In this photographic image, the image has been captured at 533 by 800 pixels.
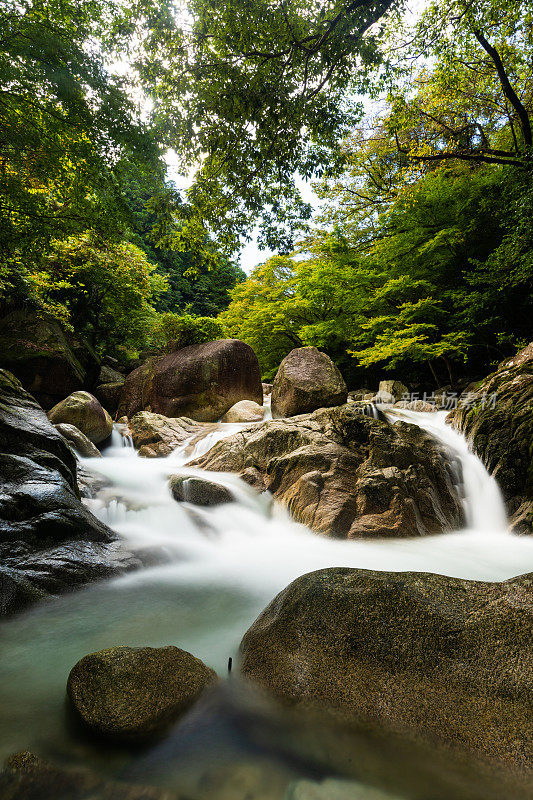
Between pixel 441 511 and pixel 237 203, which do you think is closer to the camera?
pixel 441 511

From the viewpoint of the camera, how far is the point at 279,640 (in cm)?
223

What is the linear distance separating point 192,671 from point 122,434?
9.88 metres

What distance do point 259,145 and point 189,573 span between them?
22.3 feet

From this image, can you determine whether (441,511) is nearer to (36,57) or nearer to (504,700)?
(504,700)

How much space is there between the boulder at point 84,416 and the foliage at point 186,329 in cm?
524

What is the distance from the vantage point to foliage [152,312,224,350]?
14.4 meters

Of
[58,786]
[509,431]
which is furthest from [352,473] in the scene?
[58,786]

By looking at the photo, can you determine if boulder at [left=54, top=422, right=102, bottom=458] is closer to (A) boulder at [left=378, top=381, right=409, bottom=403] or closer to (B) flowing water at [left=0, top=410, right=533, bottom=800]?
(B) flowing water at [left=0, top=410, right=533, bottom=800]

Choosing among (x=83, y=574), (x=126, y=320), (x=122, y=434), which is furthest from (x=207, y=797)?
(x=126, y=320)

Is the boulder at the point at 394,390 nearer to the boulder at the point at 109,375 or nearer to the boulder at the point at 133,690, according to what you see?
the boulder at the point at 109,375

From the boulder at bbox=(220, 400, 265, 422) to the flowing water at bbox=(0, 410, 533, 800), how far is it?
3610 mm

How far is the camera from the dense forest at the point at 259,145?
17.2 ft

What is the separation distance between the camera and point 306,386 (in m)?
10.6

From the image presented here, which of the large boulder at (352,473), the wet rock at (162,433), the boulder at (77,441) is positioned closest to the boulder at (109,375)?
the wet rock at (162,433)
